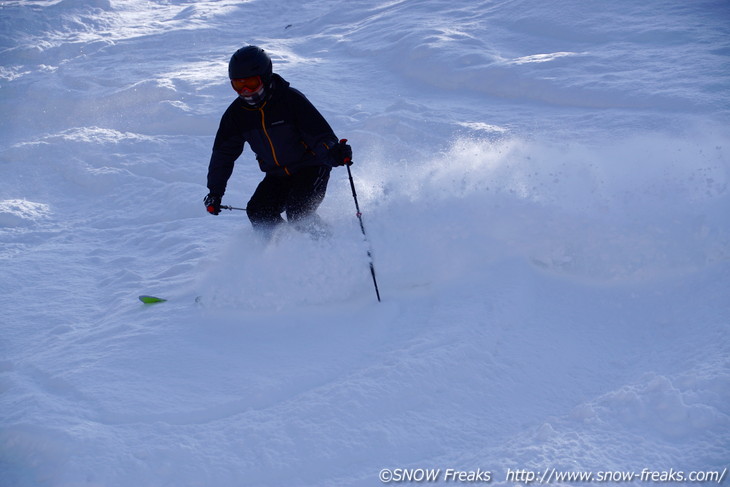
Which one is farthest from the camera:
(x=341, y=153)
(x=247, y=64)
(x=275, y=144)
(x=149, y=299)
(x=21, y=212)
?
(x=21, y=212)

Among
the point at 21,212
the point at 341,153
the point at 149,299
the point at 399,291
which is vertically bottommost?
the point at 399,291

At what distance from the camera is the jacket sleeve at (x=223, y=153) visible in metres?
4.48

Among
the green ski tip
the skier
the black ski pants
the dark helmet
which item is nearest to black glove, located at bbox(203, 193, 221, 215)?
the skier

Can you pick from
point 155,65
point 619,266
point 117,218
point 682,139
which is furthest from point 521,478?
point 155,65

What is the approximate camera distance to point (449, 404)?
324 cm

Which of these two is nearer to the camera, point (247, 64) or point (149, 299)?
point (247, 64)

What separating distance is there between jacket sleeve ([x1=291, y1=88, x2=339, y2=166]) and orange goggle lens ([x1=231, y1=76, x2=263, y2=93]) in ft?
1.06

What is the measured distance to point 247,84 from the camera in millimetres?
4102

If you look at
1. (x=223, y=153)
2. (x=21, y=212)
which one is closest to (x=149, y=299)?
(x=223, y=153)

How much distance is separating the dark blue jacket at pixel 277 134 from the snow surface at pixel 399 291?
2.24 feet

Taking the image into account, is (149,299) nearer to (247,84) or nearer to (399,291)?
(247,84)

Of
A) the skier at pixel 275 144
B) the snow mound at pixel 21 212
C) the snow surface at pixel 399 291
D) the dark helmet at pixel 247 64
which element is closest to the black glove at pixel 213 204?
the skier at pixel 275 144

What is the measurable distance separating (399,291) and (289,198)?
121 cm

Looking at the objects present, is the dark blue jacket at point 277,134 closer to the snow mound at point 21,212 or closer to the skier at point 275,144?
the skier at point 275,144
